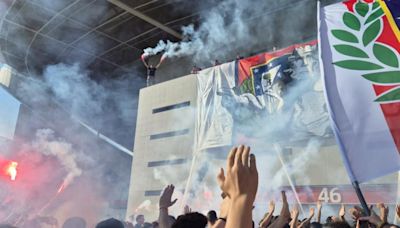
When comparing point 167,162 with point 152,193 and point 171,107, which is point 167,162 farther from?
point 171,107

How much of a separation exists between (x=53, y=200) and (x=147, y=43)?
7.37 meters

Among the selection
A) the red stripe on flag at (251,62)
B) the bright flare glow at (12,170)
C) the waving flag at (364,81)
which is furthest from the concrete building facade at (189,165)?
the waving flag at (364,81)

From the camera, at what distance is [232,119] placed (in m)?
8.79

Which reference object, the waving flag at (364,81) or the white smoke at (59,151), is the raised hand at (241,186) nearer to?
the waving flag at (364,81)

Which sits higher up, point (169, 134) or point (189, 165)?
point (169, 134)

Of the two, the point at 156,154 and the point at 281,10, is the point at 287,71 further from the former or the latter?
the point at 156,154

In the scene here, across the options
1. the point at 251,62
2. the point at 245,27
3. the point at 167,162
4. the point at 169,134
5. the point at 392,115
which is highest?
the point at 245,27

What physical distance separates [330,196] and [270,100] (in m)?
2.59

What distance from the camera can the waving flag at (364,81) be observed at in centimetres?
296

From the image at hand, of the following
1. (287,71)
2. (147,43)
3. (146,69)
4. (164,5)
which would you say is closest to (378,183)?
(287,71)

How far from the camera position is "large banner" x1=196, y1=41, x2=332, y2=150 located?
25.1 ft

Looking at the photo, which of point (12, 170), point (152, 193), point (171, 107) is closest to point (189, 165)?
point (152, 193)

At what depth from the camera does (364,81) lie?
10.7 feet

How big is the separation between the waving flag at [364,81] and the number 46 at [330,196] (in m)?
5.46
